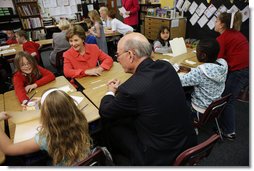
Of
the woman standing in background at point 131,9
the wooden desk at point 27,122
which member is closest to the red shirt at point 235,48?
the wooden desk at point 27,122

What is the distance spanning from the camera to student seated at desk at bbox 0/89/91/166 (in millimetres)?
1169

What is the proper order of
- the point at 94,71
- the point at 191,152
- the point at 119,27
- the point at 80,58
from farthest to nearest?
the point at 119,27 < the point at 80,58 < the point at 94,71 < the point at 191,152

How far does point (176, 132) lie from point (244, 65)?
1.71 meters

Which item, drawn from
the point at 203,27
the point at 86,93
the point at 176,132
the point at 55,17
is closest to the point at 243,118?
the point at 176,132

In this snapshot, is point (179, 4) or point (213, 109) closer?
point (213, 109)

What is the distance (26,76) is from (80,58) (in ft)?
2.03

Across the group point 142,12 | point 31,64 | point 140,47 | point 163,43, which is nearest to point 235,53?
point 163,43

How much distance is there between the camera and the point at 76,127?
123 centimetres

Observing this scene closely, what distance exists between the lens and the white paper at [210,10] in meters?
4.63

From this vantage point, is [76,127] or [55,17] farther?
[55,17]

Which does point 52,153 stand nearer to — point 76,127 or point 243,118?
point 76,127

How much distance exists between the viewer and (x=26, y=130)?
1.45m

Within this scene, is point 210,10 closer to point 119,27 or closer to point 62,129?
point 119,27

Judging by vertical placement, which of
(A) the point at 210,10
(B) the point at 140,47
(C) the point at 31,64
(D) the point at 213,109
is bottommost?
(D) the point at 213,109
